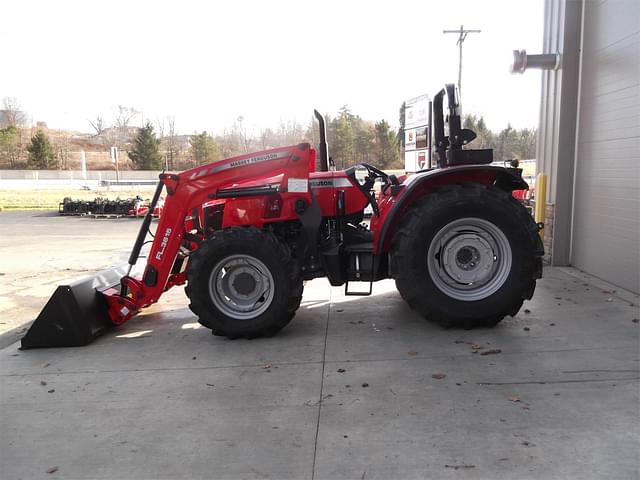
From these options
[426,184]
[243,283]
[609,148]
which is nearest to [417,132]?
[609,148]

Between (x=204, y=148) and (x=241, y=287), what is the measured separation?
4384cm

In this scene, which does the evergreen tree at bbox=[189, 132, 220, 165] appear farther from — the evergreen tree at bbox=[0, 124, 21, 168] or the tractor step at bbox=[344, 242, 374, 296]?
the tractor step at bbox=[344, 242, 374, 296]

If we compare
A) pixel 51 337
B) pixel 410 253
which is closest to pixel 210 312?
pixel 51 337

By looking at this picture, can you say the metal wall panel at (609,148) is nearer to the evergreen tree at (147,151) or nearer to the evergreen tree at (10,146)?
the evergreen tree at (147,151)

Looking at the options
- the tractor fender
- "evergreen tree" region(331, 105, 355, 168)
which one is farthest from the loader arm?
"evergreen tree" region(331, 105, 355, 168)

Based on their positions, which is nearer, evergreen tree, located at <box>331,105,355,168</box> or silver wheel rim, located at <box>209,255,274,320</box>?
silver wheel rim, located at <box>209,255,274,320</box>

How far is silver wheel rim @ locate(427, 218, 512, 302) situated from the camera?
484cm

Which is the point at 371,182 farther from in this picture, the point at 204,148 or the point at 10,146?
the point at 10,146

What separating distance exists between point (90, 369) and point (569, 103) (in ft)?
23.4

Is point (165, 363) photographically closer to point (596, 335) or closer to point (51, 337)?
point (51, 337)

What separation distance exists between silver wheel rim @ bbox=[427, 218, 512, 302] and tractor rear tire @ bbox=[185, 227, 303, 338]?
1.31m

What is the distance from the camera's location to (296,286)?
4.76 metres

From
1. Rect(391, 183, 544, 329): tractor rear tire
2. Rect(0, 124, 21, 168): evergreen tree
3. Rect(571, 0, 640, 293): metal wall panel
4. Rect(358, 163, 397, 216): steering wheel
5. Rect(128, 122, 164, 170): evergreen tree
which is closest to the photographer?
Rect(391, 183, 544, 329): tractor rear tire

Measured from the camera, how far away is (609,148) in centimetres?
681
